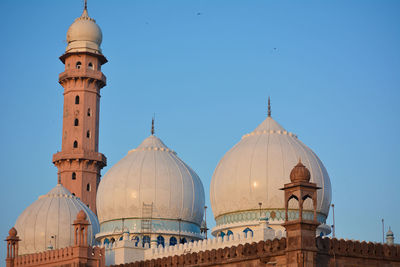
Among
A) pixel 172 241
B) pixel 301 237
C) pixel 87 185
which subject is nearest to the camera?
pixel 301 237

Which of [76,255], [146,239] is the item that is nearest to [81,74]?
[146,239]

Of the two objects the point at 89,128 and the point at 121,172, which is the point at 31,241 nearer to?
the point at 121,172

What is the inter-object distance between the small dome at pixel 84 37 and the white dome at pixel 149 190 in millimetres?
13389

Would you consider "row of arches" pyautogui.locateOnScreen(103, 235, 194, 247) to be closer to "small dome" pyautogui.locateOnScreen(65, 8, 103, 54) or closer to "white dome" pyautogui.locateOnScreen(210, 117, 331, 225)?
"white dome" pyautogui.locateOnScreen(210, 117, 331, 225)

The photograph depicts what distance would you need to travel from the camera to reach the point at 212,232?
33469 mm

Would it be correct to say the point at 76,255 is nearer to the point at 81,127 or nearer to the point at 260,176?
the point at 260,176

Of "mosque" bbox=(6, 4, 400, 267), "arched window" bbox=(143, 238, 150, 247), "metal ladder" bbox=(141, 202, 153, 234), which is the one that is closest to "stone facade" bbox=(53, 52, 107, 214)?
"mosque" bbox=(6, 4, 400, 267)

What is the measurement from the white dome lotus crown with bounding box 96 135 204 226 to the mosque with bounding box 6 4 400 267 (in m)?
0.04

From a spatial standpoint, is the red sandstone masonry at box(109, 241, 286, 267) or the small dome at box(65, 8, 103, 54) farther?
the small dome at box(65, 8, 103, 54)

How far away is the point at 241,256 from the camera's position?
24969mm

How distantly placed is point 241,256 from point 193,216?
39.6ft

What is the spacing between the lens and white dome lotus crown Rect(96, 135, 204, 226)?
3609cm

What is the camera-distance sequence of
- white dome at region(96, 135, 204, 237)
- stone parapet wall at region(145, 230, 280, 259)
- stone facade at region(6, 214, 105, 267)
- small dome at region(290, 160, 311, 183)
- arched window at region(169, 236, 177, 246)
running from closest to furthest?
small dome at region(290, 160, 311, 183) < stone parapet wall at region(145, 230, 280, 259) < stone facade at region(6, 214, 105, 267) < arched window at region(169, 236, 177, 246) < white dome at region(96, 135, 204, 237)

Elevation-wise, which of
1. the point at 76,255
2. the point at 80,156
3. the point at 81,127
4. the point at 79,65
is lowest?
the point at 76,255
